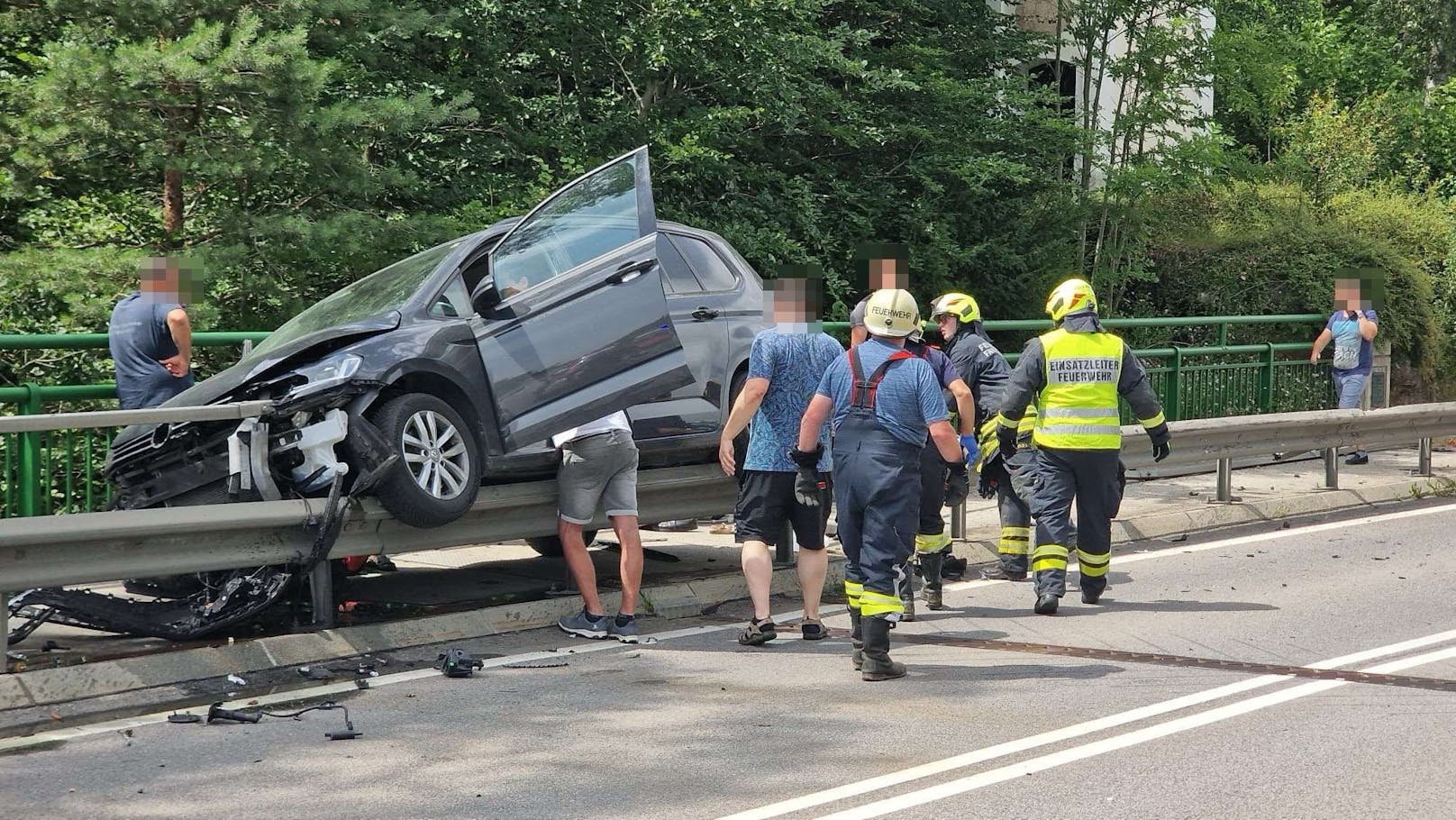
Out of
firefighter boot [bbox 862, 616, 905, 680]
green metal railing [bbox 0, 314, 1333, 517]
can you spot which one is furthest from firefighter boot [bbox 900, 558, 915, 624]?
green metal railing [bbox 0, 314, 1333, 517]

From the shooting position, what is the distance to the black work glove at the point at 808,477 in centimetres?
741

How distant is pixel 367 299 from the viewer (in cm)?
846

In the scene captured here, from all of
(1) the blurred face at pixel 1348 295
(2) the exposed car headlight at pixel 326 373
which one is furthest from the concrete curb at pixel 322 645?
(1) the blurred face at pixel 1348 295

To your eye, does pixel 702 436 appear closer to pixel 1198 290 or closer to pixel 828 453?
pixel 828 453

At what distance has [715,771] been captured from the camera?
5.57 metres

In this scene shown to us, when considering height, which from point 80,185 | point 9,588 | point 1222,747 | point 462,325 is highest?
point 80,185

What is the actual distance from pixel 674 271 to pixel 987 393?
2.08m

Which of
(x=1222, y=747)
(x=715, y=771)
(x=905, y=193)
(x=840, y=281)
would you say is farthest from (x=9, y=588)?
(x=905, y=193)

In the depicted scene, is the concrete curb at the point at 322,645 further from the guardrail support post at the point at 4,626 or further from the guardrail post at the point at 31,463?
the guardrail post at the point at 31,463

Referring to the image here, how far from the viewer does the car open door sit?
26.5ft

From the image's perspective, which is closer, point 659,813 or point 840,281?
point 659,813

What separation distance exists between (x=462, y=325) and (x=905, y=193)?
1041 cm

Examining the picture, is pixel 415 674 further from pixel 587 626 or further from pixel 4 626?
pixel 4 626

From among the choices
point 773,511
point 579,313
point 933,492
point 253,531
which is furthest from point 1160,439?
point 253,531
